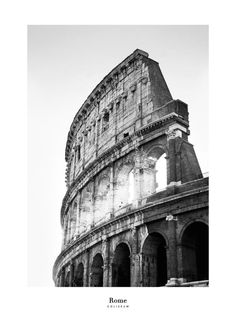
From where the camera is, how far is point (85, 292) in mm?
10047

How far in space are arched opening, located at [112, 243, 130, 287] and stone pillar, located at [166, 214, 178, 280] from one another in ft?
9.75

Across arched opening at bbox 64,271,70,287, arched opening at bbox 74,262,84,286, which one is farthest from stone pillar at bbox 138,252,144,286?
arched opening at bbox 64,271,70,287

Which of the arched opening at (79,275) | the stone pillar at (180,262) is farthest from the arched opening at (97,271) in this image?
the stone pillar at (180,262)

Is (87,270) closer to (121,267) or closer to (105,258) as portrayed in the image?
(105,258)

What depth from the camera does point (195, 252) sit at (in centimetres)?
1466

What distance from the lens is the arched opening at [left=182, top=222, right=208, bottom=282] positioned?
14070 millimetres

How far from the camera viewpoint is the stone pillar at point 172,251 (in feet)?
46.1

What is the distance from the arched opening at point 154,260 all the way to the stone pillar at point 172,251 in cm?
99

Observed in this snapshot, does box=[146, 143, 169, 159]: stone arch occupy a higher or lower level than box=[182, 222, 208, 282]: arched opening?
higher

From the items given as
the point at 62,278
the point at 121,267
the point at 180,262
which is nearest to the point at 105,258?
the point at 121,267

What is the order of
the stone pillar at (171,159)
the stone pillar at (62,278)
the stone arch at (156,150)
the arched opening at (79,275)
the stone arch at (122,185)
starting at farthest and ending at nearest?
the stone pillar at (62,278), the arched opening at (79,275), the stone arch at (122,185), the stone arch at (156,150), the stone pillar at (171,159)

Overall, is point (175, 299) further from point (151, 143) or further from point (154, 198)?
point (151, 143)

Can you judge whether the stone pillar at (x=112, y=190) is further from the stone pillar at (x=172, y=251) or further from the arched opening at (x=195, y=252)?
the arched opening at (x=195, y=252)

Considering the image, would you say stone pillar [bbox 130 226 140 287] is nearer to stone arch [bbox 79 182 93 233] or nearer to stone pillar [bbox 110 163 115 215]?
stone pillar [bbox 110 163 115 215]
